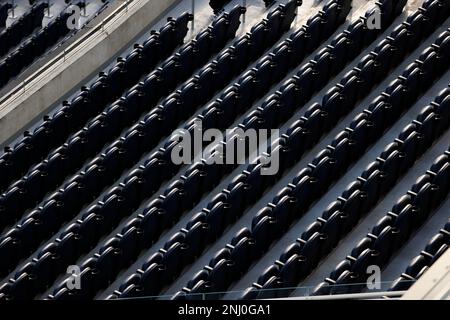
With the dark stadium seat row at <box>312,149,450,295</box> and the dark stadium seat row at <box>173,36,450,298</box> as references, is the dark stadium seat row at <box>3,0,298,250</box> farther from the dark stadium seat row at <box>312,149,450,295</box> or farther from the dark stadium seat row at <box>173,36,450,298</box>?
the dark stadium seat row at <box>312,149,450,295</box>

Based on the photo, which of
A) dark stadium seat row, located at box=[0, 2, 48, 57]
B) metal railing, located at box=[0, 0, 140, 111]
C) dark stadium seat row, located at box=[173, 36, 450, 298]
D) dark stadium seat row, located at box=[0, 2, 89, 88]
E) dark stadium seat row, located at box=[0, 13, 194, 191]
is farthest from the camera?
dark stadium seat row, located at box=[0, 2, 48, 57]

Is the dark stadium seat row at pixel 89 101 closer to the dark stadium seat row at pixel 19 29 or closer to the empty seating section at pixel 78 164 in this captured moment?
the empty seating section at pixel 78 164

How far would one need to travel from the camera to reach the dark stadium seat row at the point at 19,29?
14578mm

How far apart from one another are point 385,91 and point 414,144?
2.85 ft

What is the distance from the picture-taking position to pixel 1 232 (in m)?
11.4

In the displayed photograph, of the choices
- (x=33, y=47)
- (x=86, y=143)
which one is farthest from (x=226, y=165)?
(x=33, y=47)

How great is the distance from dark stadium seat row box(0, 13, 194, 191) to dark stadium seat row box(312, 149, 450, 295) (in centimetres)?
316

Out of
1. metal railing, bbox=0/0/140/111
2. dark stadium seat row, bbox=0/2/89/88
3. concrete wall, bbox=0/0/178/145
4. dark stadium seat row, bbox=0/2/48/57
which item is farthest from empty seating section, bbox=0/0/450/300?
dark stadium seat row, bbox=0/2/48/57

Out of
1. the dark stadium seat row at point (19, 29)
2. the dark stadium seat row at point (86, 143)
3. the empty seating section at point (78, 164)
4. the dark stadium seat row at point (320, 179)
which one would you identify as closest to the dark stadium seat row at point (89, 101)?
the dark stadium seat row at point (86, 143)

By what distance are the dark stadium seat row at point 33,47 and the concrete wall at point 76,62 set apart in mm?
784

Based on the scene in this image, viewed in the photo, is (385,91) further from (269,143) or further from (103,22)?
(103,22)

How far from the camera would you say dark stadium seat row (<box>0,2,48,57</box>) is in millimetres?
14578

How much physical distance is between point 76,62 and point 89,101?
2.52 ft
